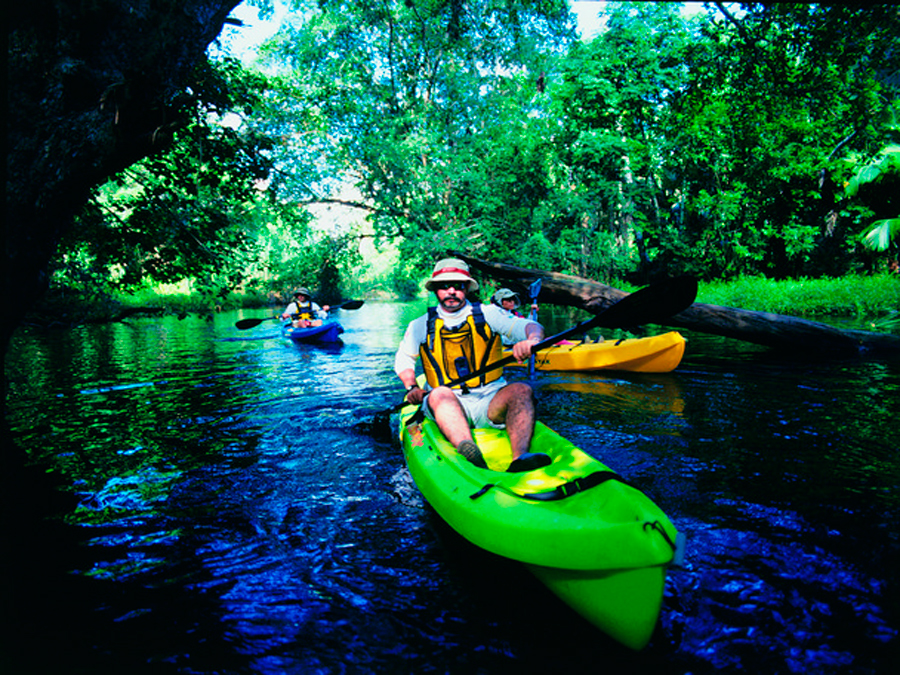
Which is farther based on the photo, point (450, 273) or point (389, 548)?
point (450, 273)

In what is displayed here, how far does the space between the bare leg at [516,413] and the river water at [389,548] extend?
0.73 m

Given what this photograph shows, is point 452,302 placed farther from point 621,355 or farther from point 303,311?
point 303,311

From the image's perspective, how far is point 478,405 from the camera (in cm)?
386

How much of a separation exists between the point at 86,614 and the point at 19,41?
3.22 m

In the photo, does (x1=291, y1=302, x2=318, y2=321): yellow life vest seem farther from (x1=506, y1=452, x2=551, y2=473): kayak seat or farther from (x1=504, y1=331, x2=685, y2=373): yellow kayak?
(x1=506, y1=452, x2=551, y2=473): kayak seat

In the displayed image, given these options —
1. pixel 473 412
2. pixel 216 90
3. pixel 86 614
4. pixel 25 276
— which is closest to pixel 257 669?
pixel 86 614

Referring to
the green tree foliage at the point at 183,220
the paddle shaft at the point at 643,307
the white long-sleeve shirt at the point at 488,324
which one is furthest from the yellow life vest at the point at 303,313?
the paddle shaft at the point at 643,307

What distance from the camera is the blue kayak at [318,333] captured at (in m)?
12.3

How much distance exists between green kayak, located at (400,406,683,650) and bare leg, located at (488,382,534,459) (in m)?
0.41

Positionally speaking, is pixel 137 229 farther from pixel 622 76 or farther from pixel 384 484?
pixel 622 76

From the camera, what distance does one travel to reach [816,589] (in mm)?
2350

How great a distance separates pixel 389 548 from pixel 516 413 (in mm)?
1187

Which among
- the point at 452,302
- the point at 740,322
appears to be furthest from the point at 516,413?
the point at 740,322

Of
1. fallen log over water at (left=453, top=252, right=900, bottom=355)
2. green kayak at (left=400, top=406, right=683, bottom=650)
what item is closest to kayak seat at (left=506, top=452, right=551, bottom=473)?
green kayak at (left=400, top=406, right=683, bottom=650)
